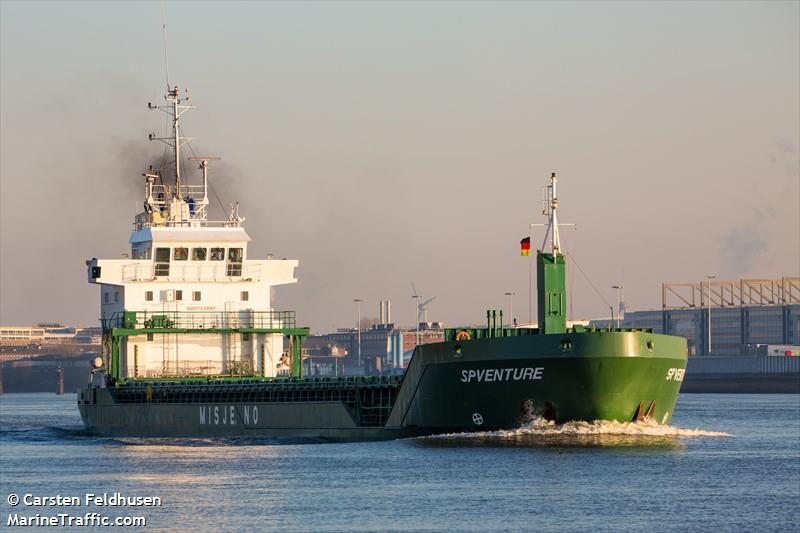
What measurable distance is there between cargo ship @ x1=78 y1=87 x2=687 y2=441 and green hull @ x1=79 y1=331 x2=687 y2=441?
0.04 metres

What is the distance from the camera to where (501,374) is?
44.4 metres

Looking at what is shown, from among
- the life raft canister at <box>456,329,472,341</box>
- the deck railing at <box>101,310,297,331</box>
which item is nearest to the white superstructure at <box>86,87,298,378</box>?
the deck railing at <box>101,310,297,331</box>

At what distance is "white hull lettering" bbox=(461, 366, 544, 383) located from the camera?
43844 mm

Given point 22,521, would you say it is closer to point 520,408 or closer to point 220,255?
point 520,408

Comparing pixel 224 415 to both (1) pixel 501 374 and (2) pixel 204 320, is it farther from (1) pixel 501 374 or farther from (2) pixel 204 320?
(1) pixel 501 374

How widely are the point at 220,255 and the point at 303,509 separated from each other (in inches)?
1184

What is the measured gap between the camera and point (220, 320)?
6138 cm

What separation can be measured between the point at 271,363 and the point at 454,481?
2624 cm

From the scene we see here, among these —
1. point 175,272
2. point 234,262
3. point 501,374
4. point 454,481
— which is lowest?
point 454,481

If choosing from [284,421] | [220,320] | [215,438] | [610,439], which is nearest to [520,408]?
[610,439]

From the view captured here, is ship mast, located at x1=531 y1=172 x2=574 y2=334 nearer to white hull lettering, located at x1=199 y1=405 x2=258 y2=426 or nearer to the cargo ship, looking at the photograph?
the cargo ship

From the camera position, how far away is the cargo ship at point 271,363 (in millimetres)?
44094

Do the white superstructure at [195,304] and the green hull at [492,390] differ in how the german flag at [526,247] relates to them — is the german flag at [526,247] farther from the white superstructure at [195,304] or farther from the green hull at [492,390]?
the white superstructure at [195,304]

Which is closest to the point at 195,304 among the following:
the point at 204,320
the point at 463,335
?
the point at 204,320
